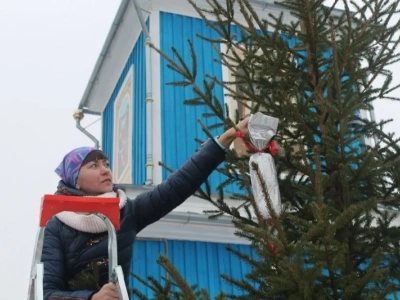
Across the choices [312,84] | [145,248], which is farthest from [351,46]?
[145,248]

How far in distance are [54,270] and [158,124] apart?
5.53 m

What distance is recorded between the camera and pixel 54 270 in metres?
3.37

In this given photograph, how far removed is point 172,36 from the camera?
9633mm

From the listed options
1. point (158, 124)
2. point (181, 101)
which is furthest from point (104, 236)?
point (181, 101)

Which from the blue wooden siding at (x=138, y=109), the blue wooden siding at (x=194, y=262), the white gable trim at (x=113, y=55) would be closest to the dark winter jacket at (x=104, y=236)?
the blue wooden siding at (x=194, y=262)

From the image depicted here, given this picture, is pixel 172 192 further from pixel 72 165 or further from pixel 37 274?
pixel 37 274

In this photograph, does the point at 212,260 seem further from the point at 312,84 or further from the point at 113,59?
the point at 113,59

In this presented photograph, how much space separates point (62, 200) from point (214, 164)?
945mm

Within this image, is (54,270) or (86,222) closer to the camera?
(54,270)

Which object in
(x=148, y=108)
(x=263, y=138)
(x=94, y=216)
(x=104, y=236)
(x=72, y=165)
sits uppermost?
(x=148, y=108)

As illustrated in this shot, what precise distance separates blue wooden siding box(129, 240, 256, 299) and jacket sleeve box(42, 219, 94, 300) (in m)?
4.09

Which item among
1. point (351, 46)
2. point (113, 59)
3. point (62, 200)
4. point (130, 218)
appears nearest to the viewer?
point (62, 200)

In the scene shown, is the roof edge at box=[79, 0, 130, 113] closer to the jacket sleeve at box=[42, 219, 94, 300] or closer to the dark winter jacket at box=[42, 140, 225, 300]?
the dark winter jacket at box=[42, 140, 225, 300]

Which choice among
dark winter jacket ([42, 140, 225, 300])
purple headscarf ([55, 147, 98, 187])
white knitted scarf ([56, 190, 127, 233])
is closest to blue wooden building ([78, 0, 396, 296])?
purple headscarf ([55, 147, 98, 187])
